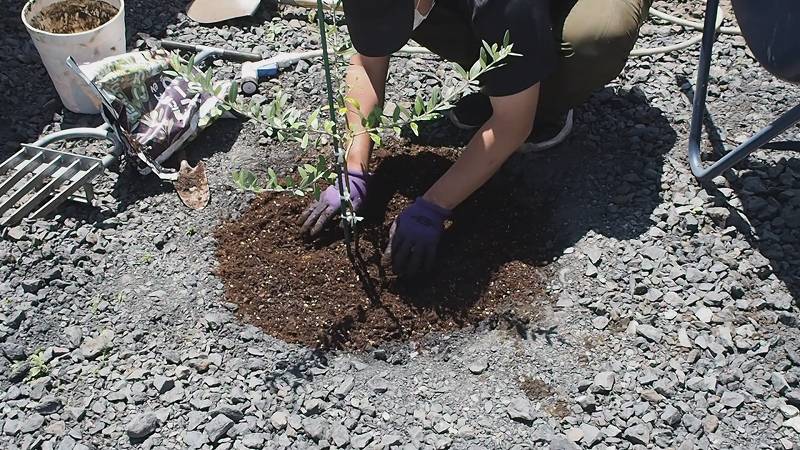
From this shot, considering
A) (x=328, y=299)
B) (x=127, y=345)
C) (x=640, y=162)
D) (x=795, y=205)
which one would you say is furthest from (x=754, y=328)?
(x=127, y=345)

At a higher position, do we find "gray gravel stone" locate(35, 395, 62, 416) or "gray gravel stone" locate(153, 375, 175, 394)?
"gray gravel stone" locate(153, 375, 175, 394)

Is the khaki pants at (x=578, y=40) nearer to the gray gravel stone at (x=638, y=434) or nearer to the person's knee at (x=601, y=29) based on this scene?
the person's knee at (x=601, y=29)

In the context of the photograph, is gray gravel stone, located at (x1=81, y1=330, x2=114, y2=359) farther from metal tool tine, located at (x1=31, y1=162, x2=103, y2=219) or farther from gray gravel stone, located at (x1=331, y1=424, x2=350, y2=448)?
gray gravel stone, located at (x1=331, y1=424, x2=350, y2=448)

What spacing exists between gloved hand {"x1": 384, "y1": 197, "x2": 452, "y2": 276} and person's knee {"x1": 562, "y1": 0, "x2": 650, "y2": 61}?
0.64 meters

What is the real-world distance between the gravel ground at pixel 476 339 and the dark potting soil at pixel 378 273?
5cm

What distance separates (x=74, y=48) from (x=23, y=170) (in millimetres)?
457

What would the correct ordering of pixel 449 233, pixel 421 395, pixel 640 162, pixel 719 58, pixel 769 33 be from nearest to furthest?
pixel 421 395, pixel 769 33, pixel 449 233, pixel 640 162, pixel 719 58

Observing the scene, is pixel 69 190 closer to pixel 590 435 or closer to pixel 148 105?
pixel 148 105

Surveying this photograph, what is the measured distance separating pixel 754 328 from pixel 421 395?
2.87 ft

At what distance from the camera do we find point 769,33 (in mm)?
2271

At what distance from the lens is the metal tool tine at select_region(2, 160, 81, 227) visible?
2.49 metres

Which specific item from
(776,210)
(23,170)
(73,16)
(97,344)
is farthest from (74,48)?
(776,210)

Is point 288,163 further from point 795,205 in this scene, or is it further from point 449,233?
point 795,205

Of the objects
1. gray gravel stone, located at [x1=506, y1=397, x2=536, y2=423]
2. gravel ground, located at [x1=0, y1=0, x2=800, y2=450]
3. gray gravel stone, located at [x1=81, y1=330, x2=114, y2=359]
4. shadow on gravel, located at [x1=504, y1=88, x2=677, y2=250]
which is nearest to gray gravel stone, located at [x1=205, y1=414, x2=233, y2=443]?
gravel ground, located at [x1=0, y1=0, x2=800, y2=450]
